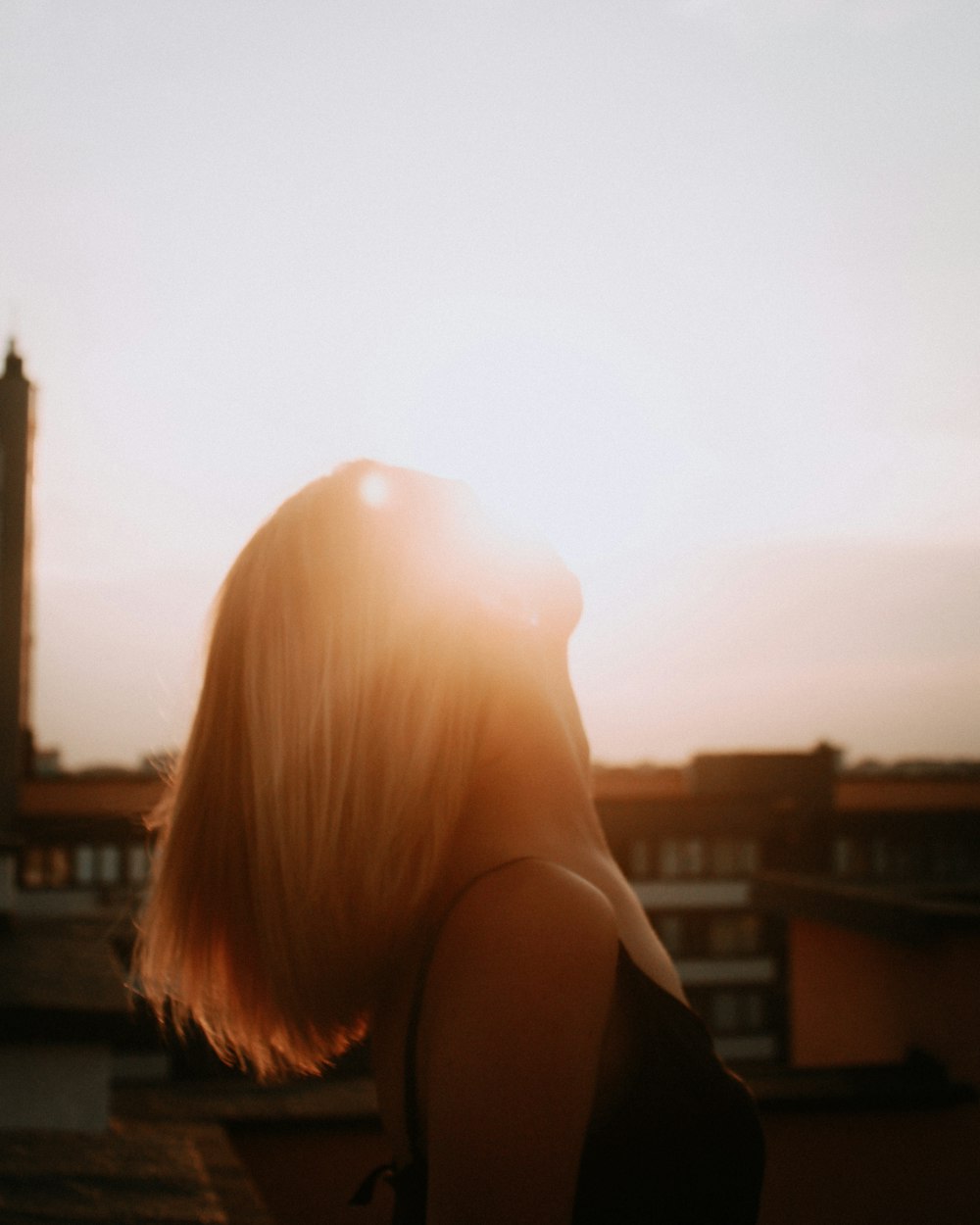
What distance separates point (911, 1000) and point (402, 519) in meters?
5.82

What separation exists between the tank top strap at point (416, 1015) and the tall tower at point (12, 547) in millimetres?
12684

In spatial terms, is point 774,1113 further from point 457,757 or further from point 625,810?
point 625,810

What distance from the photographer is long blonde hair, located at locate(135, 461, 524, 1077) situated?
1.16 m

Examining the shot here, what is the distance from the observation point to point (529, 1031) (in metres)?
1.01

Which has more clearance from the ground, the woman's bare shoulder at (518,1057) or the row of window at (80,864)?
the woman's bare shoulder at (518,1057)

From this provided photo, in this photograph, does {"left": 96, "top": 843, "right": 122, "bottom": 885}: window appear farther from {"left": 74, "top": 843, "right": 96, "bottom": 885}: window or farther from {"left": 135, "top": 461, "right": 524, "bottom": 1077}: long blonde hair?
{"left": 135, "top": 461, "right": 524, "bottom": 1077}: long blonde hair

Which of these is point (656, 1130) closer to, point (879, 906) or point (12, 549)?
point (879, 906)

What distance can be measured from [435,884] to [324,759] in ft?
0.54

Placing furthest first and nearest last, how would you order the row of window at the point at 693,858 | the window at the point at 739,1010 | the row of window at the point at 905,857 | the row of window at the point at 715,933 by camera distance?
the window at the point at 739,1010
the row of window at the point at 715,933
the row of window at the point at 693,858
the row of window at the point at 905,857

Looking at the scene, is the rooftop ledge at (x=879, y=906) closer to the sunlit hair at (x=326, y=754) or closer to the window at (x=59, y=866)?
the sunlit hair at (x=326, y=754)

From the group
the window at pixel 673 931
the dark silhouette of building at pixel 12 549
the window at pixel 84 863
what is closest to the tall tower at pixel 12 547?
the dark silhouette of building at pixel 12 549

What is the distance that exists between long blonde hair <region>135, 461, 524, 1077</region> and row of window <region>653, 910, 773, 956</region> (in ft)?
120

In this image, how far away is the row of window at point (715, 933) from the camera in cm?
3700

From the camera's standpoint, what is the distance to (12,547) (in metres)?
14.3
